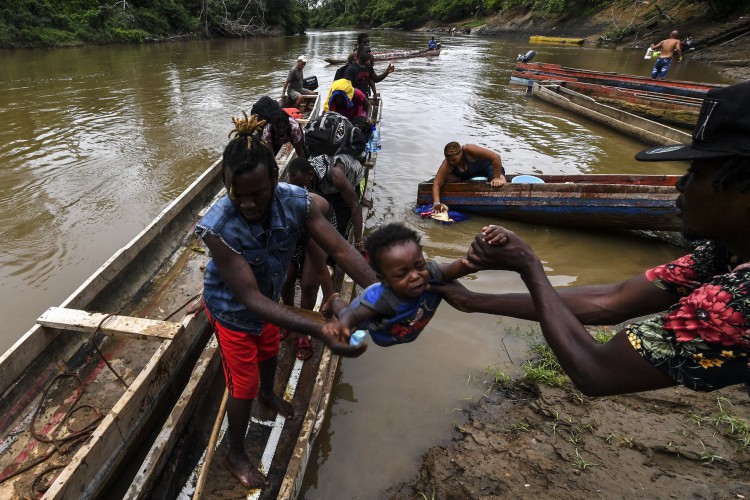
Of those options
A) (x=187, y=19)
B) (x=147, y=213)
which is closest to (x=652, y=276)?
(x=147, y=213)

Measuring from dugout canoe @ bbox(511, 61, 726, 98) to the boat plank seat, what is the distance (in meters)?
13.2

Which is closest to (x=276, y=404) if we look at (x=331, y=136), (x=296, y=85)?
(x=331, y=136)

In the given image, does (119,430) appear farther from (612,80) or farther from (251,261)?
(612,80)

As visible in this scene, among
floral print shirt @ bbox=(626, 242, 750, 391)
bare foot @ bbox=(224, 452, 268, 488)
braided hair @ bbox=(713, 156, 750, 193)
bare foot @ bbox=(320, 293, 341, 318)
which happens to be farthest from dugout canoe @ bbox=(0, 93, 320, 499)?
braided hair @ bbox=(713, 156, 750, 193)

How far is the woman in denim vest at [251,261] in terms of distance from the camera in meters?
1.80

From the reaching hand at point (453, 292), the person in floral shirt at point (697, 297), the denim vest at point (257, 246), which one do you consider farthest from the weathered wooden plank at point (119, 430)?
the person in floral shirt at point (697, 297)

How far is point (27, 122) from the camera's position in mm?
9961

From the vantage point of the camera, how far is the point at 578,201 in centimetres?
534

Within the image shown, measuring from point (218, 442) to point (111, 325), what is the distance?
1.07 metres

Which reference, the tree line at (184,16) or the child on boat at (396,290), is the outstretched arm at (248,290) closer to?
the child on boat at (396,290)

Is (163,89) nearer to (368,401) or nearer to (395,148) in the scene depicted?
(395,148)

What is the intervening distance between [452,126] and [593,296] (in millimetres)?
9338

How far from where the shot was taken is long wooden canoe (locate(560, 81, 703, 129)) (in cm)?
991

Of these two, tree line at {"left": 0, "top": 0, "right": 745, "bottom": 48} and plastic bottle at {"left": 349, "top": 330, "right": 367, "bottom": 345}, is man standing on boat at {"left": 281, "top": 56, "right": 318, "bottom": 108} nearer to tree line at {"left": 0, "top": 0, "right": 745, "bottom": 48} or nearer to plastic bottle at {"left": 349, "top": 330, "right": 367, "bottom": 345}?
plastic bottle at {"left": 349, "top": 330, "right": 367, "bottom": 345}
